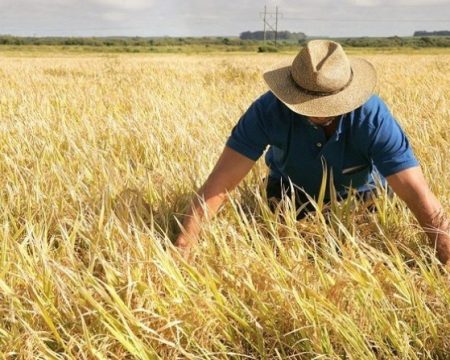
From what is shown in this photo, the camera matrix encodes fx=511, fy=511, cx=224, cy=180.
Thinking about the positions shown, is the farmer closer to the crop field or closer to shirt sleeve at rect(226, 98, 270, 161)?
shirt sleeve at rect(226, 98, 270, 161)

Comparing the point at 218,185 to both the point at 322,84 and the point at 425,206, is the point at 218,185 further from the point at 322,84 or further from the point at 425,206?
the point at 425,206

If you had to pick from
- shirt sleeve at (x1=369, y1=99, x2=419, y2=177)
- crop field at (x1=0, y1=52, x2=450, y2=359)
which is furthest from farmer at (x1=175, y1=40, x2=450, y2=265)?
crop field at (x1=0, y1=52, x2=450, y2=359)

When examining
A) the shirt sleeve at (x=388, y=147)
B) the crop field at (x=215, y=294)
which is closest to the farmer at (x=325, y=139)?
the shirt sleeve at (x=388, y=147)

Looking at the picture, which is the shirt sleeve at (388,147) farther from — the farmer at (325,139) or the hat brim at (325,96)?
the hat brim at (325,96)

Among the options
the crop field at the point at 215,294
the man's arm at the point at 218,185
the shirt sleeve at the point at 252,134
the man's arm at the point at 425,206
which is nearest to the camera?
the crop field at the point at 215,294

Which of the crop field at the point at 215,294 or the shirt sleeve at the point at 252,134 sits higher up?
the shirt sleeve at the point at 252,134

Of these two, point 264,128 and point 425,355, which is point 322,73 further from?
point 425,355

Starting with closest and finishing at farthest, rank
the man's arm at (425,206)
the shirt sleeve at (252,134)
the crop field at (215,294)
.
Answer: the crop field at (215,294) → the man's arm at (425,206) → the shirt sleeve at (252,134)

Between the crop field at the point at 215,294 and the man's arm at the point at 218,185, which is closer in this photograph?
the crop field at the point at 215,294

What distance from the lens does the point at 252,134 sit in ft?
6.28

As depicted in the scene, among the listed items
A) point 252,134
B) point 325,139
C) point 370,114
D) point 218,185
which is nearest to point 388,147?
point 370,114

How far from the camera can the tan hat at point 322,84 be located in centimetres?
171

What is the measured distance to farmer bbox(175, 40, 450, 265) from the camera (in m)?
1.70

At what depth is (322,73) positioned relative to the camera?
171 centimetres
